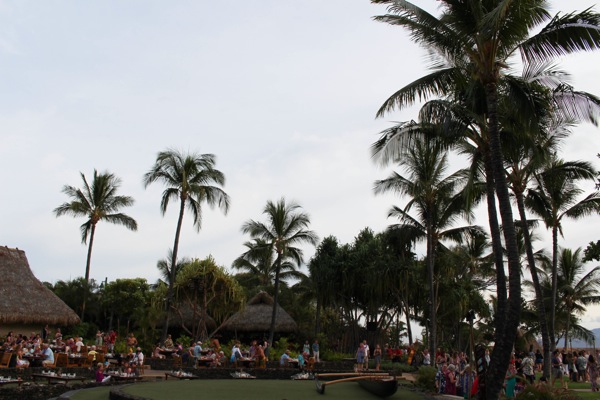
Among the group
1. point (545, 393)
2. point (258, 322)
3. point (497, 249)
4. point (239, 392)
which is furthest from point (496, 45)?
point (258, 322)

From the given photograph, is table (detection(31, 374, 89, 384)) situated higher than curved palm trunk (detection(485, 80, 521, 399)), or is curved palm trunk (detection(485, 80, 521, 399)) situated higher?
curved palm trunk (detection(485, 80, 521, 399))

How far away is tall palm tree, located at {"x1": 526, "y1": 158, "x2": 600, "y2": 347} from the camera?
746 inches

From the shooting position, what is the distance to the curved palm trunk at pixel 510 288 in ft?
35.9

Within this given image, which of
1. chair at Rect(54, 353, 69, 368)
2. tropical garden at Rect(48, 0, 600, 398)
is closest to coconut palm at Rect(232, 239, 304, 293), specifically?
tropical garden at Rect(48, 0, 600, 398)

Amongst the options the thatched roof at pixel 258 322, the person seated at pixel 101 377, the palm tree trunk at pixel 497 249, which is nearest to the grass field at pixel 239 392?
the person seated at pixel 101 377

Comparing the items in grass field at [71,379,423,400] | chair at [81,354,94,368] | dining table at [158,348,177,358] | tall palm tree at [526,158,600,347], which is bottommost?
grass field at [71,379,423,400]

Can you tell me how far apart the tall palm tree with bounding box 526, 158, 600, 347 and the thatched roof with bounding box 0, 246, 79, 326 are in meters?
22.4

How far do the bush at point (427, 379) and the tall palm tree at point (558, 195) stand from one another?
5620 millimetres

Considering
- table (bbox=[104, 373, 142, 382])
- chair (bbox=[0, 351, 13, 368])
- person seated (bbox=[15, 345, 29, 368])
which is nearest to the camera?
table (bbox=[104, 373, 142, 382])

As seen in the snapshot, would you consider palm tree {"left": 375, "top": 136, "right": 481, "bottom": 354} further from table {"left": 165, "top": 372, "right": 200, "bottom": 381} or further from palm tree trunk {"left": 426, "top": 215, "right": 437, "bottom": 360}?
table {"left": 165, "top": 372, "right": 200, "bottom": 381}

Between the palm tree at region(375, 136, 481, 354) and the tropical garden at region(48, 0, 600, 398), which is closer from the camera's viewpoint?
the tropical garden at region(48, 0, 600, 398)

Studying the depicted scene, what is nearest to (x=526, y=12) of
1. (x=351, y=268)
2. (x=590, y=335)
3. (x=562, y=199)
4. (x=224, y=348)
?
(x=562, y=199)

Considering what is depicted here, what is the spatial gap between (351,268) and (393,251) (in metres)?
4.26

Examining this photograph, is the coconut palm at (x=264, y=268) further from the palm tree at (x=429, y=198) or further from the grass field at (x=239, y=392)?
the grass field at (x=239, y=392)
